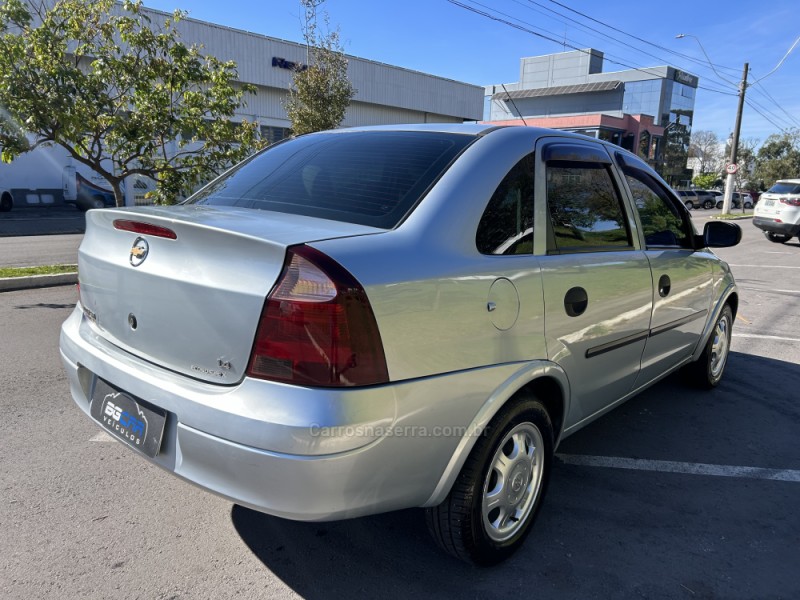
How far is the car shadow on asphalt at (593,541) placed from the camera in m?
2.28

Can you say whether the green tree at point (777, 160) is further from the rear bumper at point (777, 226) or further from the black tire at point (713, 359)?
the black tire at point (713, 359)

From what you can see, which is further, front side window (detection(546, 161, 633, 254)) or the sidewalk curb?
the sidewalk curb

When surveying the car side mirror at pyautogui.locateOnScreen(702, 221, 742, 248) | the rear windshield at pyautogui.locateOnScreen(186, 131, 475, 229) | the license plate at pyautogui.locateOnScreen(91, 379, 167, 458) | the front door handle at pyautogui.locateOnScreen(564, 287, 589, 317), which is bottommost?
the license plate at pyautogui.locateOnScreen(91, 379, 167, 458)

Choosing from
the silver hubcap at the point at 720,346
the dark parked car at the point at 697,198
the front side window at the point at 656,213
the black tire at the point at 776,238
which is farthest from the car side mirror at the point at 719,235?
the dark parked car at the point at 697,198

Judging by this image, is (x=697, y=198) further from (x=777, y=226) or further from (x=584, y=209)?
(x=584, y=209)

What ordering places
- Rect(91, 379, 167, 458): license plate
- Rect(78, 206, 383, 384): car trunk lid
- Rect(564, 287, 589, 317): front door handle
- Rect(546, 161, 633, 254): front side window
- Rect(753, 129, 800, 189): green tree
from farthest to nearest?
Rect(753, 129, 800, 189): green tree < Rect(546, 161, 633, 254): front side window < Rect(564, 287, 589, 317): front door handle < Rect(91, 379, 167, 458): license plate < Rect(78, 206, 383, 384): car trunk lid

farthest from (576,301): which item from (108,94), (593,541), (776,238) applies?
(776,238)

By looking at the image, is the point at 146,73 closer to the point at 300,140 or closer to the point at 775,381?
the point at 300,140

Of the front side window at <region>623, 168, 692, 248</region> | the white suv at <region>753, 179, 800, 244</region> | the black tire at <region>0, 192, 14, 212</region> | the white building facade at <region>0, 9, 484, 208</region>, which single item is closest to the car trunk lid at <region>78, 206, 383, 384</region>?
the front side window at <region>623, 168, 692, 248</region>

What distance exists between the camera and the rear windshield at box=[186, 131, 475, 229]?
7.35 ft

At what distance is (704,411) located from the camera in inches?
164

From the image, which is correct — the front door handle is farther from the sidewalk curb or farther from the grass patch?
the grass patch

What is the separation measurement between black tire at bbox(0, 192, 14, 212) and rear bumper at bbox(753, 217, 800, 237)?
1056 inches

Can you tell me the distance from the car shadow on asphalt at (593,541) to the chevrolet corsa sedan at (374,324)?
19cm
